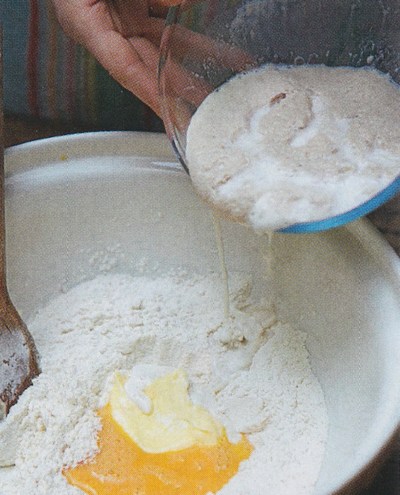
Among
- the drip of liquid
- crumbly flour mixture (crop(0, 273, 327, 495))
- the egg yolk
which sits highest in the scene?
the drip of liquid

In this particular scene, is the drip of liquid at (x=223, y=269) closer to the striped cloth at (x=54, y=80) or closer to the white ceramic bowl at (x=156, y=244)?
the white ceramic bowl at (x=156, y=244)

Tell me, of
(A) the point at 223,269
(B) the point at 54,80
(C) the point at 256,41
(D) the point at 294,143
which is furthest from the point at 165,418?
(B) the point at 54,80

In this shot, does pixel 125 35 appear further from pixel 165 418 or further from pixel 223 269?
pixel 165 418

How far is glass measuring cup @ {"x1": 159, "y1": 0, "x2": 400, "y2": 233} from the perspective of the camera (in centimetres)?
96

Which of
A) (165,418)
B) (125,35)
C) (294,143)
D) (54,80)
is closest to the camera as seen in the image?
(294,143)

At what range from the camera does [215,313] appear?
3.84 feet

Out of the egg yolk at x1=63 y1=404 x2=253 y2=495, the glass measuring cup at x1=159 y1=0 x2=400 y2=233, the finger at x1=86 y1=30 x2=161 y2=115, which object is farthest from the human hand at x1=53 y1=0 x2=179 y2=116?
the egg yolk at x1=63 y1=404 x2=253 y2=495

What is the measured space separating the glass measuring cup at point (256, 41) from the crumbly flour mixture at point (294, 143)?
17 millimetres

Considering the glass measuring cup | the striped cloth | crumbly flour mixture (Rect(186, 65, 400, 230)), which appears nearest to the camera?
crumbly flour mixture (Rect(186, 65, 400, 230))

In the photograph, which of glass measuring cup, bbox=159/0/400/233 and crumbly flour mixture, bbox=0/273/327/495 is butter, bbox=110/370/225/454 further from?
glass measuring cup, bbox=159/0/400/233

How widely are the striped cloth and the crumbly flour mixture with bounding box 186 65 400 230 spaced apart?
51 cm

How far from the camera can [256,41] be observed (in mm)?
999

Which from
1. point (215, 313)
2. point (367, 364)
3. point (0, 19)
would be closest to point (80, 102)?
point (0, 19)

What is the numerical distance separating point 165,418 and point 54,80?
2.42 ft
